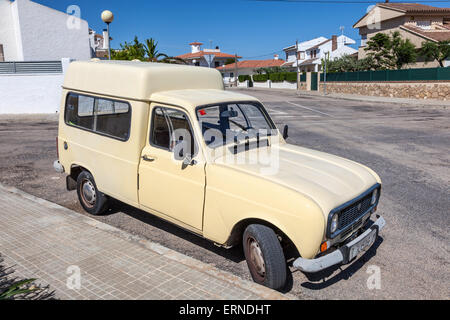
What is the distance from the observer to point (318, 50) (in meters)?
67.6

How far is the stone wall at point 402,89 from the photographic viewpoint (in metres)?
28.7

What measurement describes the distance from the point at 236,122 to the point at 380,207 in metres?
2.99

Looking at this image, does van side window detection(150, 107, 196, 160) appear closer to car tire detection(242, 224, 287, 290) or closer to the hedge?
car tire detection(242, 224, 287, 290)

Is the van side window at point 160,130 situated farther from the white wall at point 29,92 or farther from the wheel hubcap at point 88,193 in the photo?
the white wall at point 29,92

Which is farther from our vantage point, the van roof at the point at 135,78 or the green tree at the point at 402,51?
the green tree at the point at 402,51

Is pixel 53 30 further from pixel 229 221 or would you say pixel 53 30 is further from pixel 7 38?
pixel 229 221

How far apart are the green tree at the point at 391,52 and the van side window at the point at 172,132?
118 ft

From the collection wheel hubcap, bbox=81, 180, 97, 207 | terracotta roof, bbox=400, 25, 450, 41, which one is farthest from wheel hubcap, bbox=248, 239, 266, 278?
terracotta roof, bbox=400, 25, 450, 41

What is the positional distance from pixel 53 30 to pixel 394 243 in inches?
998

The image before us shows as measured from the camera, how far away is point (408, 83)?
3094cm

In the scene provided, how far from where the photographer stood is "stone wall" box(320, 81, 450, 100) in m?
28.7

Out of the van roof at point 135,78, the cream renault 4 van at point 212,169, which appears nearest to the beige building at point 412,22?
the van roof at point 135,78

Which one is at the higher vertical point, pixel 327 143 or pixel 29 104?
pixel 29 104
